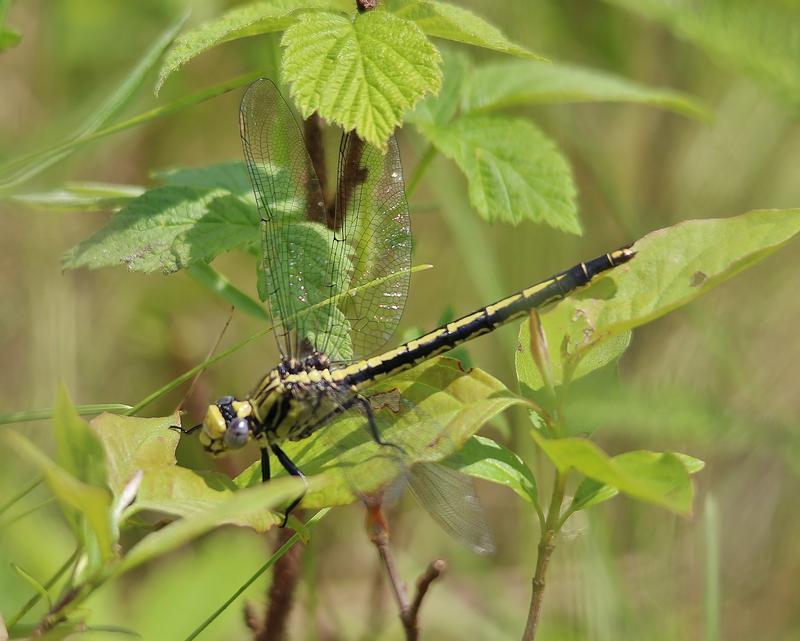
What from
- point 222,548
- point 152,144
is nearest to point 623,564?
point 222,548

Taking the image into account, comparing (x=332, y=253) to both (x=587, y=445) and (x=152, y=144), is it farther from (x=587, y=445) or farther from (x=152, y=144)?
(x=152, y=144)

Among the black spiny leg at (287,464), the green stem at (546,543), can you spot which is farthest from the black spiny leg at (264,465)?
the green stem at (546,543)

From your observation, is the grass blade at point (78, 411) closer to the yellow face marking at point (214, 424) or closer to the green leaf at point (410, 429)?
the yellow face marking at point (214, 424)

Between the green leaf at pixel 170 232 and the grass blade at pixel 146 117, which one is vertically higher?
the grass blade at pixel 146 117

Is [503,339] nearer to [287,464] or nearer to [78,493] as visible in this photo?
[287,464]

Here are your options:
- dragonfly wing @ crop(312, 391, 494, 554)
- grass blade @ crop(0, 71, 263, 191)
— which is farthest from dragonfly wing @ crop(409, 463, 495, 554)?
grass blade @ crop(0, 71, 263, 191)

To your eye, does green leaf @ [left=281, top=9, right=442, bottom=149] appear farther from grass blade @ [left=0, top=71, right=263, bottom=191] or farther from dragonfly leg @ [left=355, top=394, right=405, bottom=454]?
dragonfly leg @ [left=355, top=394, right=405, bottom=454]
